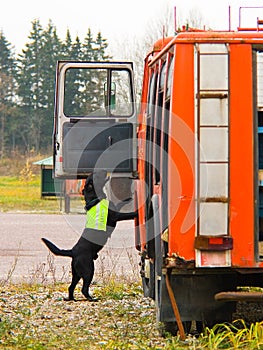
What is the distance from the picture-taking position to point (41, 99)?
2943 inches

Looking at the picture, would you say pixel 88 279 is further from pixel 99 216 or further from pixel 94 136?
pixel 94 136

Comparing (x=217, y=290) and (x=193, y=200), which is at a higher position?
(x=193, y=200)

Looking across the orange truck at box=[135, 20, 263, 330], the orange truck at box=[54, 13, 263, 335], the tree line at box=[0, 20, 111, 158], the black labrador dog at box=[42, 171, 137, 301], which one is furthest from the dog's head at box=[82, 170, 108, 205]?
the tree line at box=[0, 20, 111, 158]

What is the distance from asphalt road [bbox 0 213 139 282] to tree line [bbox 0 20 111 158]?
4616 cm

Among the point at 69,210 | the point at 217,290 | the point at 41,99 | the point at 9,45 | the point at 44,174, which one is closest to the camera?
the point at 217,290

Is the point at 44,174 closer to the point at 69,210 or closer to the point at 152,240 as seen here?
the point at 69,210

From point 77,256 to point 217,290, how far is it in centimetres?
326

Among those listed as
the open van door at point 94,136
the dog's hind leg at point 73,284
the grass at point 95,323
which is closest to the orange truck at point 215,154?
the grass at point 95,323

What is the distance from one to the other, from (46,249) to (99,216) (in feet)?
24.0

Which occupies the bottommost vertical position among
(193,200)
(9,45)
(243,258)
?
(243,258)

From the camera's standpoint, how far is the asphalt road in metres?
13.7

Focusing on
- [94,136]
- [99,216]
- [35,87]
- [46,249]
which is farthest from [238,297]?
[35,87]

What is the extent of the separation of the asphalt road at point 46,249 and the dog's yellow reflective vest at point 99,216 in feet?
6.67

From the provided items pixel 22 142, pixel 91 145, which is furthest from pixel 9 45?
pixel 91 145
